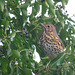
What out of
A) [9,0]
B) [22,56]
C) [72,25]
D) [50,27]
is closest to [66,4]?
[72,25]

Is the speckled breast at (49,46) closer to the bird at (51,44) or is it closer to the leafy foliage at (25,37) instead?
the bird at (51,44)

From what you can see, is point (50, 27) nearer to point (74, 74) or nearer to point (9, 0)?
point (74, 74)

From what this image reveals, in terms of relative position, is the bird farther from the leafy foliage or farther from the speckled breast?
the leafy foliage

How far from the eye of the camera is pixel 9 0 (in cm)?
262

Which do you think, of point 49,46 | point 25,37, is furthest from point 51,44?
point 25,37

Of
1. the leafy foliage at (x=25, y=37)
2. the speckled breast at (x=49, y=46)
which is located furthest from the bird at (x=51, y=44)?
the leafy foliage at (x=25, y=37)

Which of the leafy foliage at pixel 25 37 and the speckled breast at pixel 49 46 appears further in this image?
the speckled breast at pixel 49 46

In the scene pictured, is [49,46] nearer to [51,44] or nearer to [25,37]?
[51,44]

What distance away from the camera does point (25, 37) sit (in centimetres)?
256

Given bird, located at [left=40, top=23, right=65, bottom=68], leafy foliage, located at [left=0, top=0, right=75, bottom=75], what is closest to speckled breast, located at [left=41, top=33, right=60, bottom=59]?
bird, located at [left=40, top=23, right=65, bottom=68]

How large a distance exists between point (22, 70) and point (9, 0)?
797mm

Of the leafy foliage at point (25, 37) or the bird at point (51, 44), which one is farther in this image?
the bird at point (51, 44)

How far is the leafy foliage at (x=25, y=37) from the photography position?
2242 mm

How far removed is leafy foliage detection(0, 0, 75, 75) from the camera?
88.3 inches
